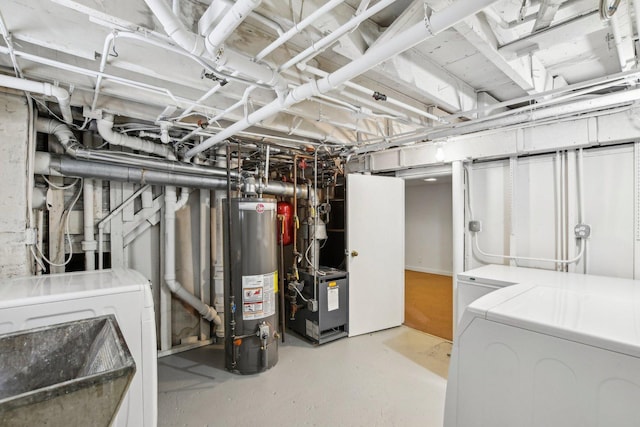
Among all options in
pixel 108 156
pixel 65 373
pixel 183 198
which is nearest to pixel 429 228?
pixel 183 198

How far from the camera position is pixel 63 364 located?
3.54ft

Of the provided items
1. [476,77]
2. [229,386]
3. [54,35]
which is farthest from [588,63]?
[229,386]

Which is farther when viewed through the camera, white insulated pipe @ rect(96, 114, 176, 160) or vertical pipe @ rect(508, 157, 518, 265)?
vertical pipe @ rect(508, 157, 518, 265)

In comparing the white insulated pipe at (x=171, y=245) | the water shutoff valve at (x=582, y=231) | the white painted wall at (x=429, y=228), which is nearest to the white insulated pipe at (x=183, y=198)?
the white insulated pipe at (x=171, y=245)

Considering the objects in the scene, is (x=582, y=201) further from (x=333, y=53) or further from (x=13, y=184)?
(x=13, y=184)

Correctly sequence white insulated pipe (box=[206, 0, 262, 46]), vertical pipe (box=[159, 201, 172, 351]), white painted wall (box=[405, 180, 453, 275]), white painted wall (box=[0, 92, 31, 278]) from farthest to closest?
white painted wall (box=[405, 180, 453, 275]) → vertical pipe (box=[159, 201, 172, 351]) → white painted wall (box=[0, 92, 31, 278]) → white insulated pipe (box=[206, 0, 262, 46])

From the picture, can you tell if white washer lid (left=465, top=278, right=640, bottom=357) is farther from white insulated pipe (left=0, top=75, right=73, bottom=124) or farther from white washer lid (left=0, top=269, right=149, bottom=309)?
white insulated pipe (left=0, top=75, right=73, bottom=124)

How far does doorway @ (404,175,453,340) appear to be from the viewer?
531 centimetres

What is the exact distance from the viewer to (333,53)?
1880mm

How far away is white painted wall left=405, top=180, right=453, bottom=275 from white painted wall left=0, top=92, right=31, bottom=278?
219 inches

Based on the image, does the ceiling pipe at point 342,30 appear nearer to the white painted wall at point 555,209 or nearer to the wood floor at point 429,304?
the white painted wall at point 555,209

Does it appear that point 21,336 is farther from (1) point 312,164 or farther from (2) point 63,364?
(1) point 312,164

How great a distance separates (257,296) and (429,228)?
191 inches

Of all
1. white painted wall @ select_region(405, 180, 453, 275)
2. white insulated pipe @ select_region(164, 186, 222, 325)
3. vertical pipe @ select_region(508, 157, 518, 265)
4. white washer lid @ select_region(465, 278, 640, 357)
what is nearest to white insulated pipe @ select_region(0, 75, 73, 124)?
white insulated pipe @ select_region(164, 186, 222, 325)
